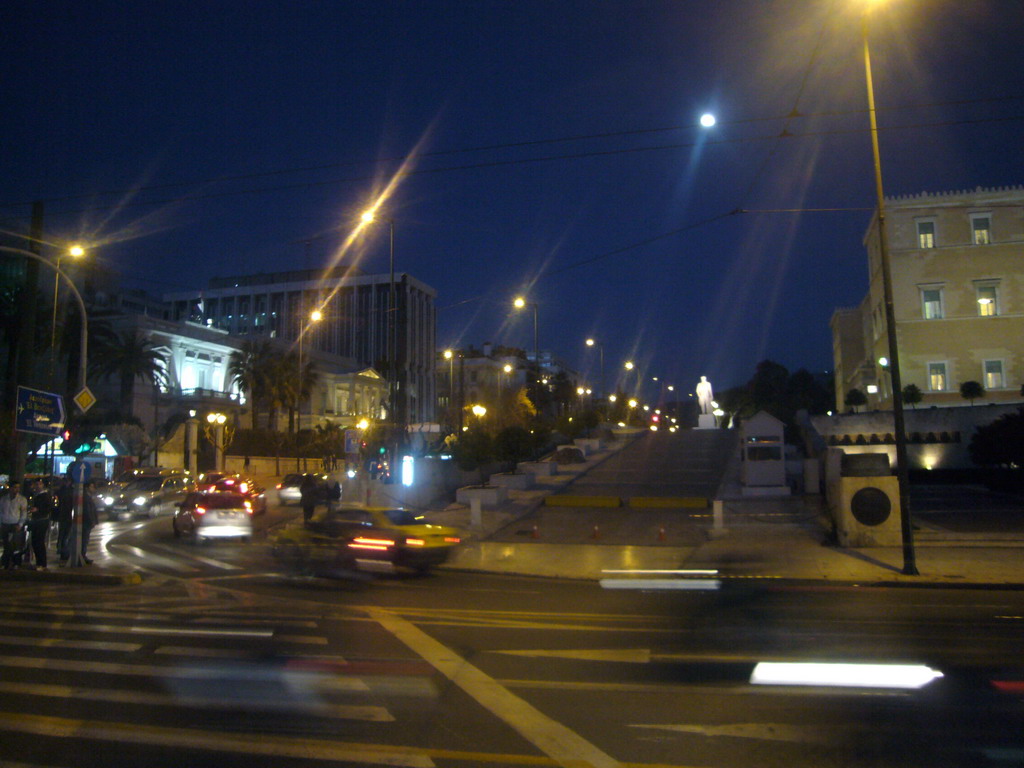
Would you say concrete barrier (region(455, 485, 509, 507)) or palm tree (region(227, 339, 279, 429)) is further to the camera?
palm tree (region(227, 339, 279, 429))

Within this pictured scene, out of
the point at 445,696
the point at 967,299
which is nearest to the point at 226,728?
the point at 445,696

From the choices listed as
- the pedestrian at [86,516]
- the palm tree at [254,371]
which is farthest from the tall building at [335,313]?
the pedestrian at [86,516]

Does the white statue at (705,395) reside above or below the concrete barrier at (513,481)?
above

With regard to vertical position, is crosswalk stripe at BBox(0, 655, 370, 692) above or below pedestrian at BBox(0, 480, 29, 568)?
below

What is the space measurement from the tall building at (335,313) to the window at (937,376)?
7780 centimetres

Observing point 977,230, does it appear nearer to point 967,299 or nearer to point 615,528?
point 967,299

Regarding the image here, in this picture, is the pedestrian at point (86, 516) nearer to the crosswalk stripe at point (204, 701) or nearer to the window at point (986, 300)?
the crosswalk stripe at point (204, 701)

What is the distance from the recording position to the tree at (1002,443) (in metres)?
32.1

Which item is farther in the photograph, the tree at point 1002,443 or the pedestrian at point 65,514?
the tree at point 1002,443

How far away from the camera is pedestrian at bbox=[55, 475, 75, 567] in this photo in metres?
17.2

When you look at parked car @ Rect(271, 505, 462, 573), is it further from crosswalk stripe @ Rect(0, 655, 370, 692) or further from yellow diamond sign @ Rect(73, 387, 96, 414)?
crosswalk stripe @ Rect(0, 655, 370, 692)

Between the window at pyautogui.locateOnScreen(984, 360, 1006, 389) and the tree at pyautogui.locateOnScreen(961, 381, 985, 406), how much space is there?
212 cm

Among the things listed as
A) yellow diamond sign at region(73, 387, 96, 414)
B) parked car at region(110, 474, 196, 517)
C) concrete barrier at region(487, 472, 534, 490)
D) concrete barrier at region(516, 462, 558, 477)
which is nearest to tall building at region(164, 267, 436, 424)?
parked car at region(110, 474, 196, 517)

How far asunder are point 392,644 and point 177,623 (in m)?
3.43
